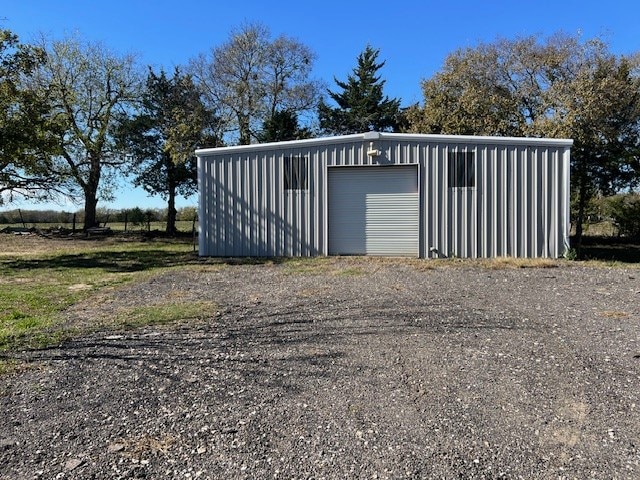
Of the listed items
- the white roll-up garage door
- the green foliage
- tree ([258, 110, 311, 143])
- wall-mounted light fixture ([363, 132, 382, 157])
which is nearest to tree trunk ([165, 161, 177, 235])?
tree ([258, 110, 311, 143])

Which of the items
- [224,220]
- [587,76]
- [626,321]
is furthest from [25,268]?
[587,76]

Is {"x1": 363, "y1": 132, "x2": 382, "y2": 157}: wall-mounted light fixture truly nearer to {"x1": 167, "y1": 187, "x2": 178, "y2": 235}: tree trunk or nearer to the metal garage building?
the metal garage building

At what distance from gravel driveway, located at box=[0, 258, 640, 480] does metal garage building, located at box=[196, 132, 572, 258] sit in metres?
5.58

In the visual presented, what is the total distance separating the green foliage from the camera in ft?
64.0

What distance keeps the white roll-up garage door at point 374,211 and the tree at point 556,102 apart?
7404mm

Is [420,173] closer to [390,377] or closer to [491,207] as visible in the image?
[491,207]

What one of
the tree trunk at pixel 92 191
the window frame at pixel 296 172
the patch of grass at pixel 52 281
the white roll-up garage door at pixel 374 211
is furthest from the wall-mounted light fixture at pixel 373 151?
the tree trunk at pixel 92 191

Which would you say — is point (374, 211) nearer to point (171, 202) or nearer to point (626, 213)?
point (626, 213)

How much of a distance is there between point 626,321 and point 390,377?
3151 mm

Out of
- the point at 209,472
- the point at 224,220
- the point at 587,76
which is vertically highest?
the point at 587,76

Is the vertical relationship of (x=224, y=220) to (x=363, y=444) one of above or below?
above

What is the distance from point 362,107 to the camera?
28.6 meters

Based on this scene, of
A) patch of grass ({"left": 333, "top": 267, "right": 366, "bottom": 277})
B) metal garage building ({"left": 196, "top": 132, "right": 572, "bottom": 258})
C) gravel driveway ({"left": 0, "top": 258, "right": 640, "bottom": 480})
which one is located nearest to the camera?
gravel driveway ({"left": 0, "top": 258, "right": 640, "bottom": 480})

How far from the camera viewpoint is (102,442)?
254cm
